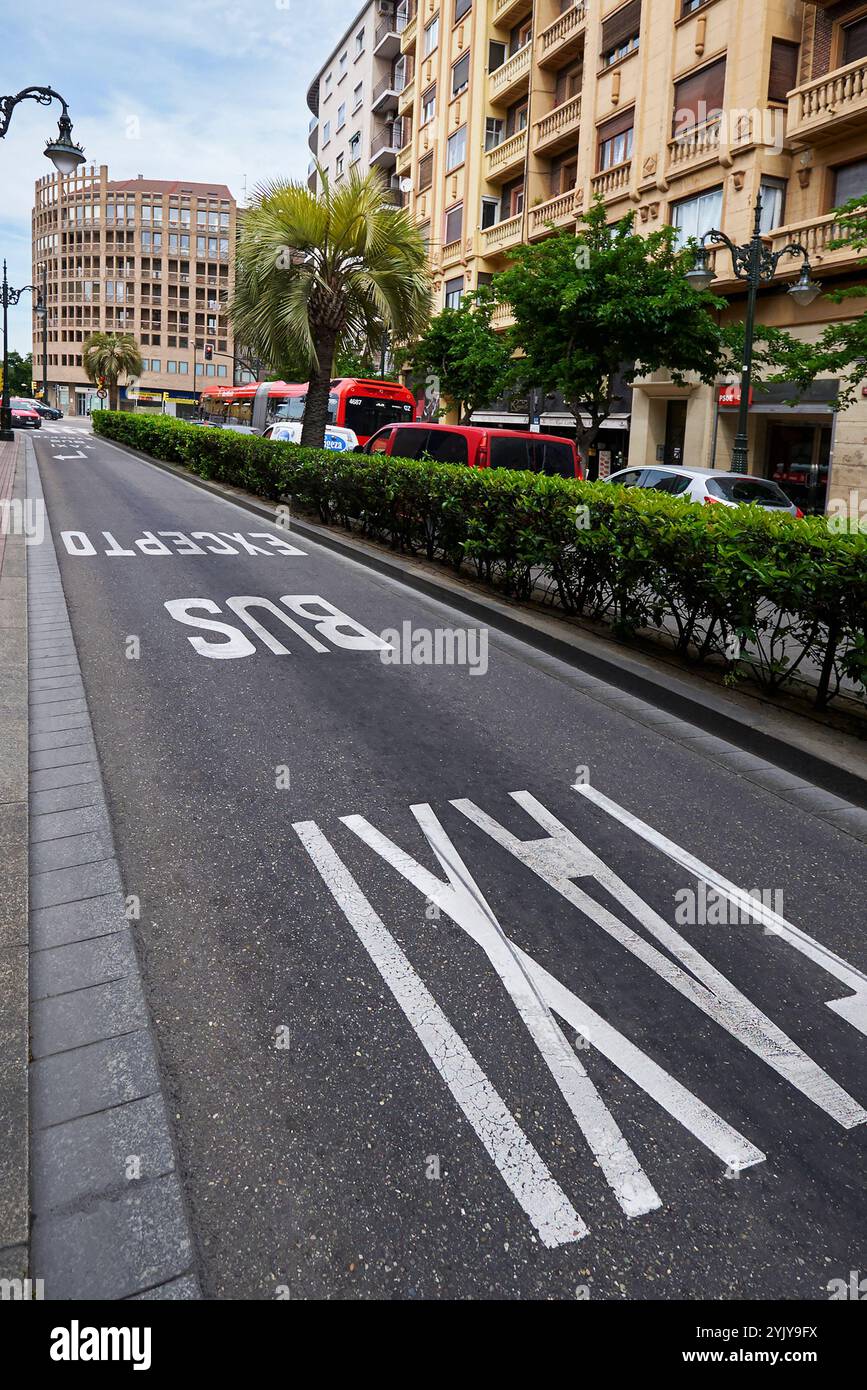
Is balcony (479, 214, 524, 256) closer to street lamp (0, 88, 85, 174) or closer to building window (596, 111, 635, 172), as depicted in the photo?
building window (596, 111, 635, 172)

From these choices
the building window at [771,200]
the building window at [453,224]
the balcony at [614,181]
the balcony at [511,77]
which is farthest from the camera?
the building window at [453,224]

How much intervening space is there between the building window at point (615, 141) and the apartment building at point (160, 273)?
97.9 meters

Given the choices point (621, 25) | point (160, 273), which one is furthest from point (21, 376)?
point (621, 25)

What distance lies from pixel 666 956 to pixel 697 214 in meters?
26.6

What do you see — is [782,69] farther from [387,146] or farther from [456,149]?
[387,146]

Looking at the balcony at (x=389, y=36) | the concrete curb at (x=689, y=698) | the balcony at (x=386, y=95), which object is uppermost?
the balcony at (x=389, y=36)

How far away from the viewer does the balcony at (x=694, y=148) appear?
25.0 m

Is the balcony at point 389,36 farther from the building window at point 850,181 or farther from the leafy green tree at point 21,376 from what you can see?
the leafy green tree at point 21,376

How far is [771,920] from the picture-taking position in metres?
→ 4.25

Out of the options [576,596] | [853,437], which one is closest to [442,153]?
[853,437]

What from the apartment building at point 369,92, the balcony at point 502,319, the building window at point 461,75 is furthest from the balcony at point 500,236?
the apartment building at point 369,92

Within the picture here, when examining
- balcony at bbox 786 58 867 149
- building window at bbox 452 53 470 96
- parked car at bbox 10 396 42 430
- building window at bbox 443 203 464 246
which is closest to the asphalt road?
balcony at bbox 786 58 867 149

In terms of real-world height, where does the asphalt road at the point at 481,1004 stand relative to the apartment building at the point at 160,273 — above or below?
below

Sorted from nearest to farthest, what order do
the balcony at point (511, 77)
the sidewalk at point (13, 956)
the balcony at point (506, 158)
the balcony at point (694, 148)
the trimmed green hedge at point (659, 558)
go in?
the sidewalk at point (13, 956) < the trimmed green hedge at point (659, 558) < the balcony at point (694, 148) < the balcony at point (511, 77) < the balcony at point (506, 158)
